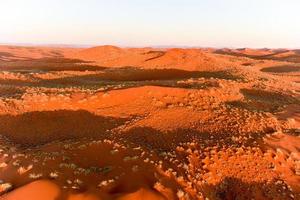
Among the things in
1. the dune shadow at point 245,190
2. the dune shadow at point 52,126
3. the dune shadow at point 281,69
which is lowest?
the dune shadow at point 281,69

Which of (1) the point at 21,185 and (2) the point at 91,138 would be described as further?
(2) the point at 91,138

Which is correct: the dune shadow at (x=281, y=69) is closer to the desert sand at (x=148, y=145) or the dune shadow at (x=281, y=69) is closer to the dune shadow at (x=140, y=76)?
the dune shadow at (x=140, y=76)

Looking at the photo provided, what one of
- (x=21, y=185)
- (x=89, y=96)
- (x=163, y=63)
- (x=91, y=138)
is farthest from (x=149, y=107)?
(x=163, y=63)

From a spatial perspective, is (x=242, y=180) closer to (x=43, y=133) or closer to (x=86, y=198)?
(x=86, y=198)

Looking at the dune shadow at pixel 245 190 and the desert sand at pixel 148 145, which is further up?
the desert sand at pixel 148 145

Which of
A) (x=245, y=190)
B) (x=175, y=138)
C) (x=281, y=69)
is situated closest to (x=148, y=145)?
(x=175, y=138)

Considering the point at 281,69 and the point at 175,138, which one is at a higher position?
the point at 175,138

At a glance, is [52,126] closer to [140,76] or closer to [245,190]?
[245,190]

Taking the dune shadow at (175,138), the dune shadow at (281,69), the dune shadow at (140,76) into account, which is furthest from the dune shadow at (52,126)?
the dune shadow at (281,69)
